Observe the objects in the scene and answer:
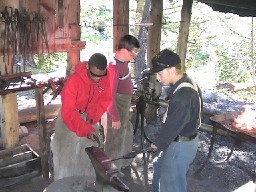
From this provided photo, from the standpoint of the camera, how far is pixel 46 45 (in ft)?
18.5

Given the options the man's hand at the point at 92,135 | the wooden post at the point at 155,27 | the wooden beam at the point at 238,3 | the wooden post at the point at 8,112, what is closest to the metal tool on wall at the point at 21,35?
the wooden post at the point at 8,112

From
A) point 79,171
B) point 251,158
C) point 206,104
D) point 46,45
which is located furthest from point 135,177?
point 206,104

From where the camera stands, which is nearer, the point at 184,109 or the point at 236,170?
the point at 184,109

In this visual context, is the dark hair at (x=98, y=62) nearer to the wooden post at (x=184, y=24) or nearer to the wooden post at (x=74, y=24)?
the wooden post at (x=74, y=24)

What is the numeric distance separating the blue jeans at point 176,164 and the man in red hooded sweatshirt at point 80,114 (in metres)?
0.96

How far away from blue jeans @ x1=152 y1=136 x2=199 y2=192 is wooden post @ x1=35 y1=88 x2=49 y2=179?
2134 millimetres

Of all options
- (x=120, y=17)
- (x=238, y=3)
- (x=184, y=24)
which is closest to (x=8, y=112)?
(x=120, y=17)

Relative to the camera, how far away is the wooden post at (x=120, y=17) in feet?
21.0

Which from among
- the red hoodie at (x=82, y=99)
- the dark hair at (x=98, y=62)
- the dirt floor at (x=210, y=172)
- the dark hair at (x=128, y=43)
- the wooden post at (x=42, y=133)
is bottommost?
the dirt floor at (x=210, y=172)

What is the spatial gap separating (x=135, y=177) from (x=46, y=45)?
105 inches

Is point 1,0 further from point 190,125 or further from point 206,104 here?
point 206,104

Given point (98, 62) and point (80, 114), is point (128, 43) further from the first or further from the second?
point (80, 114)

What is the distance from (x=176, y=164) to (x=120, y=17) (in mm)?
3528

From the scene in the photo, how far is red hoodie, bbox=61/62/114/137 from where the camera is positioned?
3.98 m
